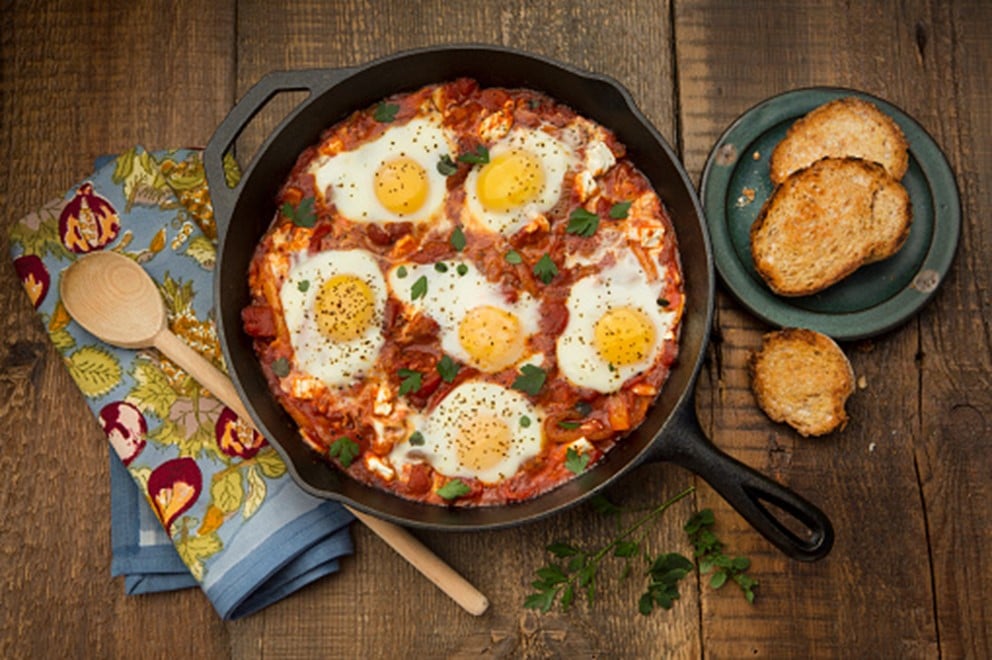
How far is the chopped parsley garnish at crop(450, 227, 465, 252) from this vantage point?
3830mm

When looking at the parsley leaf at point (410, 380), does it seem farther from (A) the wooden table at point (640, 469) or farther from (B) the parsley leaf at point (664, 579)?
(B) the parsley leaf at point (664, 579)

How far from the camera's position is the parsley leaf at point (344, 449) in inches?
148

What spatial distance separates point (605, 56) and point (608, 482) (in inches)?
77.3

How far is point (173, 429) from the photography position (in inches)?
157

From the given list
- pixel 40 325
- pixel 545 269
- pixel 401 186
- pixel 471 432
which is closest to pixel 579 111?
pixel 545 269

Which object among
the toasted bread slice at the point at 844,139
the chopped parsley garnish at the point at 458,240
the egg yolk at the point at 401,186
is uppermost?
the egg yolk at the point at 401,186

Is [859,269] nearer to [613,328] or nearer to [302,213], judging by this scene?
[613,328]

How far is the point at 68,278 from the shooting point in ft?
12.9

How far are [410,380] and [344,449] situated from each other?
1.23ft

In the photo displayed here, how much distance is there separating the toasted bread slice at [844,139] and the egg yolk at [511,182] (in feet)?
3.55

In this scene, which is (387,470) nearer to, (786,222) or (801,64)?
(786,222)

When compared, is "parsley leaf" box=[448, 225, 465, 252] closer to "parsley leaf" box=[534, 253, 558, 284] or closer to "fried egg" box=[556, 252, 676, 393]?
"parsley leaf" box=[534, 253, 558, 284]

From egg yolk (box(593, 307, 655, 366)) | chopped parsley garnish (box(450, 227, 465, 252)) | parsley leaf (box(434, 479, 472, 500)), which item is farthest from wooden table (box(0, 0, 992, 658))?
chopped parsley garnish (box(450, 227, 465, 252))

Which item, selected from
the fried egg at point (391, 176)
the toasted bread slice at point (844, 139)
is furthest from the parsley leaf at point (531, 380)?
the toasted bread slice at point (844, 139)
